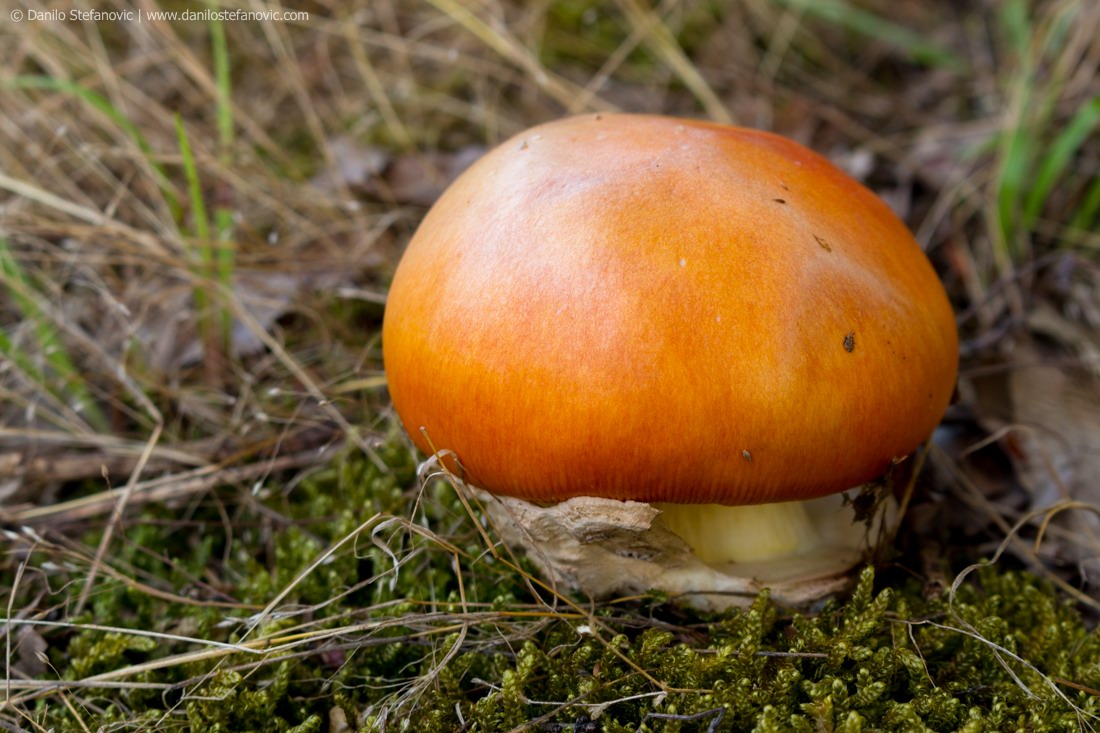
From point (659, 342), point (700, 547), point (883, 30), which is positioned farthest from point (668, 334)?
point (883, 30)

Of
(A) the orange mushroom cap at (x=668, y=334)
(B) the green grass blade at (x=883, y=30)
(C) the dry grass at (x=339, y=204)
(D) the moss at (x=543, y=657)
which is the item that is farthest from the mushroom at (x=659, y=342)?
(B) the green grass blade at (x=883, y=30)

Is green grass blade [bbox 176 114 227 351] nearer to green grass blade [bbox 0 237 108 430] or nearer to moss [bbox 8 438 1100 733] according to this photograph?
green grass blade [bbox 0 237 108 430]

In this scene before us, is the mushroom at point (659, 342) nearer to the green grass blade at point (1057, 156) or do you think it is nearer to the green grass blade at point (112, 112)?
the green grass blade at point (112, 112)

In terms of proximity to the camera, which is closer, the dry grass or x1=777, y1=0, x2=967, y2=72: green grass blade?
the dry grass

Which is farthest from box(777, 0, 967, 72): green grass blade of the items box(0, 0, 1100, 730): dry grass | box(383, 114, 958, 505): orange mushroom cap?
box(383, 114, 958, 505): orange mushroom cap

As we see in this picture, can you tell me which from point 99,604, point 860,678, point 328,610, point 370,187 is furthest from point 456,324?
point 370,187

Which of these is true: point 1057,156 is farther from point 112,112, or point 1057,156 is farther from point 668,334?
point 112,112

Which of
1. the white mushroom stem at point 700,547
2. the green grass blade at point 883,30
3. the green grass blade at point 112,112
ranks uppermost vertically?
the green grass blade at point 883,30
